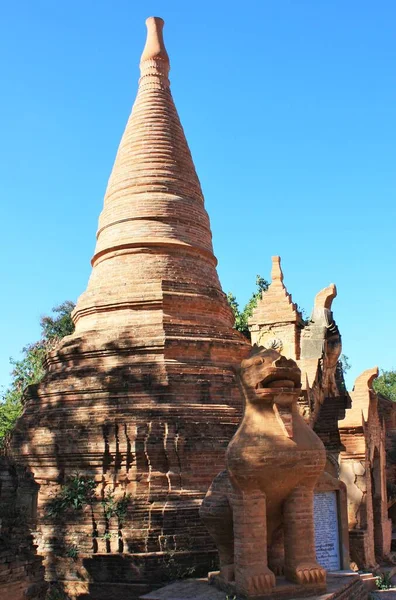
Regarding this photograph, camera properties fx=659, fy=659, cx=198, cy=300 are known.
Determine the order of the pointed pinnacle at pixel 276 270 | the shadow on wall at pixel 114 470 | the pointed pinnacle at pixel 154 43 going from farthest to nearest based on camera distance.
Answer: the pointed pinnacle at pixel 276 270 < the pointed pinnacle at pixel 154 43 < the shadow on wall at pixel 114 470

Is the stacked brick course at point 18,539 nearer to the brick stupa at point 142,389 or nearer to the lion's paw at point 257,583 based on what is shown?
the brick stupa at point 142,389

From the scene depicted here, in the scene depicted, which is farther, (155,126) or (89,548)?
(155,126)

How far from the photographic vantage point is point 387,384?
55.9 m

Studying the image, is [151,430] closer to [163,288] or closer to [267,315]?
[163,288]

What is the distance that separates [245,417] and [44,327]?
23.5 m

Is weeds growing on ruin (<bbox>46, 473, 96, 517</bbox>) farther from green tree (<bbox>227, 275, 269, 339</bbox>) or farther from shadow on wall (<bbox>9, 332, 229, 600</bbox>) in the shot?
green tree (<bbox>227, 275, 269, 339</bbox>)

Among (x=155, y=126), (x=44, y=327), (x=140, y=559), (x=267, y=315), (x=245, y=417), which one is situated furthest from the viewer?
(x=44, y=327)

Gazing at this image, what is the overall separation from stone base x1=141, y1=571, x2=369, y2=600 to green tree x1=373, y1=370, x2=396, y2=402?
1728 inches

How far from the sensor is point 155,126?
620 inches

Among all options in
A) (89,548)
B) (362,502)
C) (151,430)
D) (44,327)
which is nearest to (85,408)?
(151,430)

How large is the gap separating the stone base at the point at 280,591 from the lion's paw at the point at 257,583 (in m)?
0.07

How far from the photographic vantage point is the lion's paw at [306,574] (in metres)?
8.12

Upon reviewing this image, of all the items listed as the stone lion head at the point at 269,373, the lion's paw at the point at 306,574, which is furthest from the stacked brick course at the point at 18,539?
the stone lion head at the point at 269,373

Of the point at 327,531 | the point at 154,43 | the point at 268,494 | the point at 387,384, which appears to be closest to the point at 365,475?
the point at 327,531
